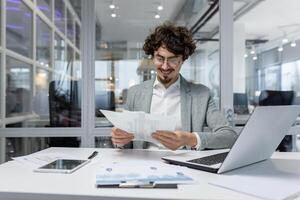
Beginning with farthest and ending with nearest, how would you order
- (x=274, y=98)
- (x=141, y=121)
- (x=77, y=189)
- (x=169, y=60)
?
(x=274, y=98) → (x=169, y=60) → (x=141, y=121) → (x=77, y=189)

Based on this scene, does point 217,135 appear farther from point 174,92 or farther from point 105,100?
point 105,100

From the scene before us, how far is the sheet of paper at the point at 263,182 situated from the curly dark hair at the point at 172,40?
2.68 feet

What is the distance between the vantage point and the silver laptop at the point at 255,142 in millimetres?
875

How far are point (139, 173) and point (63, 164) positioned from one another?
0.97 ft

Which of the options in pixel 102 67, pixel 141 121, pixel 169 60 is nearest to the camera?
pixel 141 121

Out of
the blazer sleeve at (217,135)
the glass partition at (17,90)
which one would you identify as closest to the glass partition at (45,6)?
the glass partition at (17,90)

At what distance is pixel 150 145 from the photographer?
158 cm

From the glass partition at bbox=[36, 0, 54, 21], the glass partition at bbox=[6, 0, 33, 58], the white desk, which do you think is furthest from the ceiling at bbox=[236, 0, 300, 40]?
the white desk

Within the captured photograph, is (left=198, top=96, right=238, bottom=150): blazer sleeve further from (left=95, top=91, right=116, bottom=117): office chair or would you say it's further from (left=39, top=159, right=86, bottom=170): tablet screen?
(left=95, top=91, right=116, bottom=117): office chair

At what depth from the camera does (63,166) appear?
3.27 feet

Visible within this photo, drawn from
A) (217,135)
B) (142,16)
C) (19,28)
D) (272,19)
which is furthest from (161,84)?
(272,19)

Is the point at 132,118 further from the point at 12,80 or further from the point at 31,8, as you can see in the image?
the point at 31,8

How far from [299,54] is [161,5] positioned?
1360 millimetres

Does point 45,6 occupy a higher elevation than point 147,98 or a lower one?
higher
